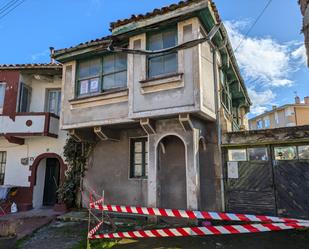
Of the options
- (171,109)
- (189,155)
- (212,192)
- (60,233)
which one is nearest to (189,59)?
(171,109)

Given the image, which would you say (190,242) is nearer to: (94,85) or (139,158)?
(139,158)

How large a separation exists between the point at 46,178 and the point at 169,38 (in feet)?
29.2

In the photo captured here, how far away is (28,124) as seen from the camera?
10992mm

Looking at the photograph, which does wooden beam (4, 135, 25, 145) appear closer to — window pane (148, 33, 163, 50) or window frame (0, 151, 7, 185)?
window frame (0, 151, 7, 185)

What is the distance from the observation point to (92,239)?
6.17 m

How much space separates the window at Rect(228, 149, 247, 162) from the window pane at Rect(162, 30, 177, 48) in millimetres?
4035

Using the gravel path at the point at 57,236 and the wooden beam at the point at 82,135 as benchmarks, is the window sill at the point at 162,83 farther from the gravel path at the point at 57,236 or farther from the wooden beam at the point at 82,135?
the gravel path at the point at 57,236

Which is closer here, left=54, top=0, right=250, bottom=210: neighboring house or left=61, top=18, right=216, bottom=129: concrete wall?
left=61, top=18, right=216, bottom=129: concrete wall

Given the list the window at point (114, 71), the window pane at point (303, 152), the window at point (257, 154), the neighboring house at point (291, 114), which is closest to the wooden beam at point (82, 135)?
the window at point (114, 71)

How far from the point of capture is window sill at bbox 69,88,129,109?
27.2 feet

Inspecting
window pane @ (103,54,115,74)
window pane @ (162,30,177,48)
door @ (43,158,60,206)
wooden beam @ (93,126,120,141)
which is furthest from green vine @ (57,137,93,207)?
window pane @ (162,30,177,48)

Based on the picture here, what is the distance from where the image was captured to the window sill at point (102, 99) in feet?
27.2

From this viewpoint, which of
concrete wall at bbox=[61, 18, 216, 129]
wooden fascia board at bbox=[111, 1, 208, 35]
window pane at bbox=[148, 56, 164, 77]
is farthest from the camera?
window pane at bbox=[148, 56, 164, 77]

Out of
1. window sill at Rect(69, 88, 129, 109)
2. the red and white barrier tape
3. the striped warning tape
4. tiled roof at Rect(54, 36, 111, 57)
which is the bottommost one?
the striped warning tape
